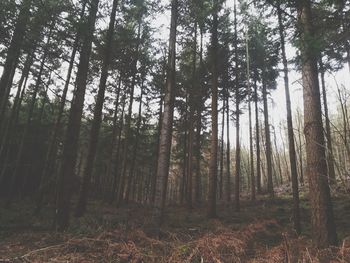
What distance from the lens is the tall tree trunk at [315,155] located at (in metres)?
5.20

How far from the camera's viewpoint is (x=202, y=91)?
1859 cm

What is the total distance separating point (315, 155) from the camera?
553 cm

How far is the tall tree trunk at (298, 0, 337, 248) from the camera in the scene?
17.0 feet

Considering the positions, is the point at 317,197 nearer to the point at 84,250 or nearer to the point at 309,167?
the point at 309,167

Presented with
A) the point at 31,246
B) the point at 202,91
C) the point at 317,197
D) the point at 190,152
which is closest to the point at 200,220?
the point at 190,152

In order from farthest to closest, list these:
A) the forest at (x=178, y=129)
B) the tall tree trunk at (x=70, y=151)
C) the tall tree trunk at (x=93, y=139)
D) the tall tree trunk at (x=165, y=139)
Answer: the tall tree trunk at (x=93, y=139)
the tall tree trunk at (x=165, y=139)
the tall tree trunk at (x=70, y=151)
the forest at (x=178, y=129)

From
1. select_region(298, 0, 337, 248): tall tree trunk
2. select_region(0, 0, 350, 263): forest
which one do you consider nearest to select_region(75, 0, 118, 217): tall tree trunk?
select_region(0, 0, 350, 263): forest

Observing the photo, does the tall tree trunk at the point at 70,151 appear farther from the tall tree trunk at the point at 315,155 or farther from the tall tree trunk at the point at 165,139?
the tall tree trunk at the point at 315,155

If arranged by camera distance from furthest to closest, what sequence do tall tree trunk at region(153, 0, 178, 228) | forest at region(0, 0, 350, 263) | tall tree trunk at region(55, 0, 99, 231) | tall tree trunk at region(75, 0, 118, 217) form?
1. tall tree trunk at region(75, 0, 118, 217)
2. tall tree trunk at region(153, 0, 178, 228)
3. tall tree trunk at region(55, 0, 99, 231)
4. forest at region(0, 0, 350, 263)

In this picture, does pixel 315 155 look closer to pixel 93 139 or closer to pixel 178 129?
pixel 93 139

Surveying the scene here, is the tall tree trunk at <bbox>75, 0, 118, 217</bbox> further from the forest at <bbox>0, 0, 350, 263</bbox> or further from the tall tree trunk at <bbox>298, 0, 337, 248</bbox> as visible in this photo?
the tall tree trunk at <bbox>298, 0, 337, 248</bbox>

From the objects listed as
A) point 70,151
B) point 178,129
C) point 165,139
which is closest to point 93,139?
point 70,151

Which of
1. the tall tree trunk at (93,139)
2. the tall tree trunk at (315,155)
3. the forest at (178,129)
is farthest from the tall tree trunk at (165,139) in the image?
the tall tree trunk at (315,155)

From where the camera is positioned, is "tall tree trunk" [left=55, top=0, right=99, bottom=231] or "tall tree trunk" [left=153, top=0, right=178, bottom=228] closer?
"tall tree trunk" [left=55, top=0, right=99, bottom=231]
